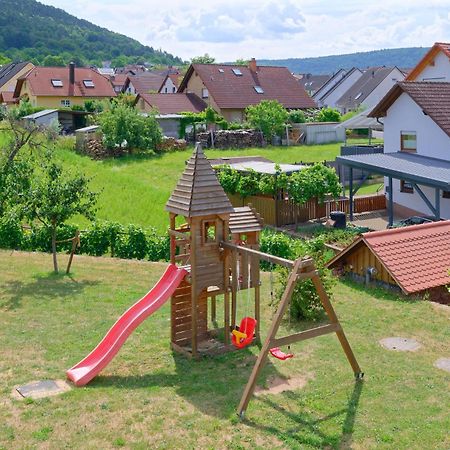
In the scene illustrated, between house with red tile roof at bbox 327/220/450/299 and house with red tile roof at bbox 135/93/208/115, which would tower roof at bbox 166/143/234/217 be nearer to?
house with red tile roof at bbox 327/220/450/299

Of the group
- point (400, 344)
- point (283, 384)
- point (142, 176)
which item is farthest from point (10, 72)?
point (283, 384)

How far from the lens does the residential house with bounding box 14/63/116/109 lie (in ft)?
Answer: 218

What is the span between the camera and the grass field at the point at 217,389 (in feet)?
33.0

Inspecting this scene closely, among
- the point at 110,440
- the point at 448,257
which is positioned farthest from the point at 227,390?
the point at 448,257

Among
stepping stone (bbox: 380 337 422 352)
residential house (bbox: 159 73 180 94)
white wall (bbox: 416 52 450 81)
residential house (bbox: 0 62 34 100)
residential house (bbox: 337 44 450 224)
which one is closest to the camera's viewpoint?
stepping stone (bbox: 380 337 422 352)

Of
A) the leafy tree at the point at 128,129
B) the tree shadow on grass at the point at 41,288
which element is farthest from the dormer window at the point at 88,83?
the tree shadow on grass at the point at 41,288

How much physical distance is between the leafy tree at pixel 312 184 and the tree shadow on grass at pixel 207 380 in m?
13.1

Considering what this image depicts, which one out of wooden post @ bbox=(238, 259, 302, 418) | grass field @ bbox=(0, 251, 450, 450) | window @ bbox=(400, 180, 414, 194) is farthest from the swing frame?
window @ bbox=(400, 180, 414, 194)

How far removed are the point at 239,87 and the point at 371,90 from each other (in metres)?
24.4

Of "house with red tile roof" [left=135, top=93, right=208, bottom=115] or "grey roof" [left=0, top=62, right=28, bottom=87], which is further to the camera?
"grey roof" [left=0, top=62, right=28, bottom=87]

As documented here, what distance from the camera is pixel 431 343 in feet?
46.3

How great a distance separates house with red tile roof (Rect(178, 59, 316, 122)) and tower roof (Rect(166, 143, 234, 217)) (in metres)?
41.3

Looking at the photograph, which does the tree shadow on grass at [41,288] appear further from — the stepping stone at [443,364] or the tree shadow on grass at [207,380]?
the stepping stone at [443,364]

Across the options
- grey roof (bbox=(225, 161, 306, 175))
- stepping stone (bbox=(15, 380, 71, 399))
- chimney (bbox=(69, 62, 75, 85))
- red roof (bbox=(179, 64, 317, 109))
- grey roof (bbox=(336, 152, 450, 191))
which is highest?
chimney (bbox=(69, 62, 75, 85))
